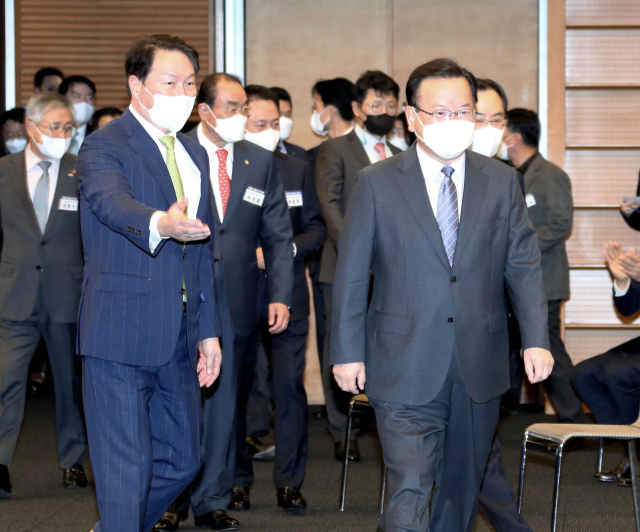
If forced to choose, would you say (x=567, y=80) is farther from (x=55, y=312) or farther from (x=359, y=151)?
(x=55, y=312)

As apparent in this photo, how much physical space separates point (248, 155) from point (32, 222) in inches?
50.6

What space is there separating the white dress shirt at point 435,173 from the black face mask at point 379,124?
203 cm

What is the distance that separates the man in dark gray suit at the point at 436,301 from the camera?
103 inches

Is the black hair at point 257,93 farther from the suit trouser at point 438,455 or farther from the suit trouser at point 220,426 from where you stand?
the suit trouser at point 438,455

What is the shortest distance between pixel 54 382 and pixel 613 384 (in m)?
2.96

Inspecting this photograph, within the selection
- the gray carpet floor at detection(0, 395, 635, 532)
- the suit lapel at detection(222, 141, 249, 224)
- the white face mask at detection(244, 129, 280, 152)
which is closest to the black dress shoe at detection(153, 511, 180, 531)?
the gray carpet floor at detection(0, 395, 635, 532)

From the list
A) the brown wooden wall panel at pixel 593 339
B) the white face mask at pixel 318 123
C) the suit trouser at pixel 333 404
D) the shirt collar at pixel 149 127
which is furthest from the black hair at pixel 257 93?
the brown wooden wall panel at pixel 593 339

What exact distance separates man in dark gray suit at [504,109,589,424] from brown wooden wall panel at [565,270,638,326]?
28.2 inches

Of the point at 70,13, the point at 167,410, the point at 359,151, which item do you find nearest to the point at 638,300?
the point at 359,151

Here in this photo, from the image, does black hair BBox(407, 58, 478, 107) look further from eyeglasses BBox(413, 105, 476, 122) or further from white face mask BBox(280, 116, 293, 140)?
white face mask BBox(280, 116, 293, 140)

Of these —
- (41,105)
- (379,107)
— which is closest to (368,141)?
(379,107)

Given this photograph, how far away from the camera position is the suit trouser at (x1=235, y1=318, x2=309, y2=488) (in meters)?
4.00

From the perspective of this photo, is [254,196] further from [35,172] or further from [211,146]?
[35,172]

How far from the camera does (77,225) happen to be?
174 inches
